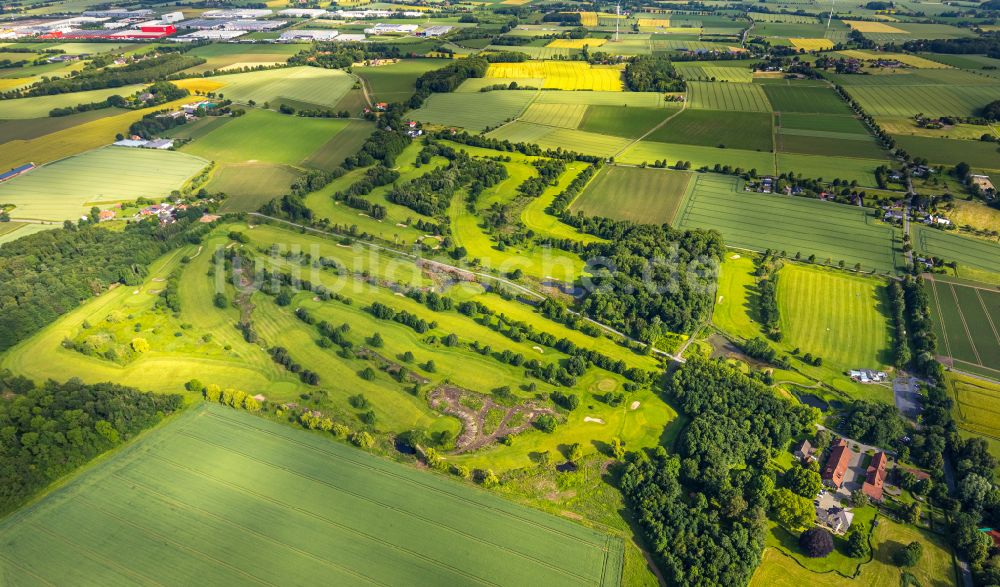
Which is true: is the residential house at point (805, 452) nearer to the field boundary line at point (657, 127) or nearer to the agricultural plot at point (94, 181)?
the field boundary line at point (657, 127)

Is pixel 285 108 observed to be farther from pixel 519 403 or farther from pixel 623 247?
pixel 519 403

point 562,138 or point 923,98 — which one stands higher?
point 923,98

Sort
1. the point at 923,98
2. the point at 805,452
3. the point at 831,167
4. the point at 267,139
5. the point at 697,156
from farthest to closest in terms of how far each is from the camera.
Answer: the point at 923,98
the point at 267,139
the point at 697,156
the point at 831,167
the point at 805,452

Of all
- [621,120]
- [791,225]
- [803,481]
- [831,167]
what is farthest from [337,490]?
[621,120]

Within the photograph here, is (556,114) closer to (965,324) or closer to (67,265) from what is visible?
(965,324)

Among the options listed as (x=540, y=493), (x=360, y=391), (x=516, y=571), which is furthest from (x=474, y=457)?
(x=360, y=391)

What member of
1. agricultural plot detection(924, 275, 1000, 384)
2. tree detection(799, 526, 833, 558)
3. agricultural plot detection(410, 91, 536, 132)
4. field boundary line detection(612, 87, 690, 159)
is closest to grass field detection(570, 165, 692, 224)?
field boundary line detection(612, 87, 690, 159)
